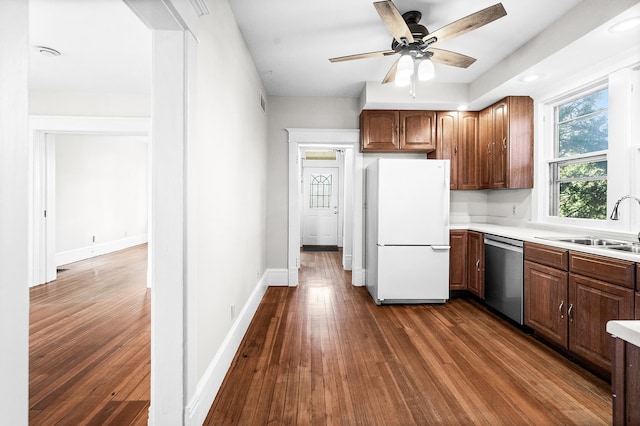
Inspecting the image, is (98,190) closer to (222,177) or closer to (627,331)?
(222,177)

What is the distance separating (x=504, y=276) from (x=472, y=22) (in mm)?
2252

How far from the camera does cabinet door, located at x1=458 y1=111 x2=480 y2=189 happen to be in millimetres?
3977

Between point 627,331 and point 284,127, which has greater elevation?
point 284,127

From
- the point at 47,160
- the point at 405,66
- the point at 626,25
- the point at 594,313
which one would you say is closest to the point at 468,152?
the point at 626,25

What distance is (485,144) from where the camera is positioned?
12.6 ft

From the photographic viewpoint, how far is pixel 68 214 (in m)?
5.42

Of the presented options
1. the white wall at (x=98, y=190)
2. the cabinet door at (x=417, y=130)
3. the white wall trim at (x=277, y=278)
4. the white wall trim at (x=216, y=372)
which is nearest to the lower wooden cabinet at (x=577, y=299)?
the cabinet door at (x=417, y=130)

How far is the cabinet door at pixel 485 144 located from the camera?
3.75m

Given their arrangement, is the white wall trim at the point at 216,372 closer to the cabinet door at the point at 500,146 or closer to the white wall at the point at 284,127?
the white wall at the point at 284,127

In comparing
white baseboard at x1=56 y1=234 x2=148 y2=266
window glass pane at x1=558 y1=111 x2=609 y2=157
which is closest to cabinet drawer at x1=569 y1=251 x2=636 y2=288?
window glass pane at x1=558 y1=111 x2=609 y2=157

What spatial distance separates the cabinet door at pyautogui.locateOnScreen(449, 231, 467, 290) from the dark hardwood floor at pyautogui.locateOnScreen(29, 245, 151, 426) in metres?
3.19

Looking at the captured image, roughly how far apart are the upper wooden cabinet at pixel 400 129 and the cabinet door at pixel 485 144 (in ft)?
1.88

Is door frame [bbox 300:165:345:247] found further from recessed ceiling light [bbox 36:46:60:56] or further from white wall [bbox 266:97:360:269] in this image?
recessed ceiling light [bbox 36:46:60:56]

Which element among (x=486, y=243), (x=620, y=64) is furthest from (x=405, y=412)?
(x=620, y=64)
